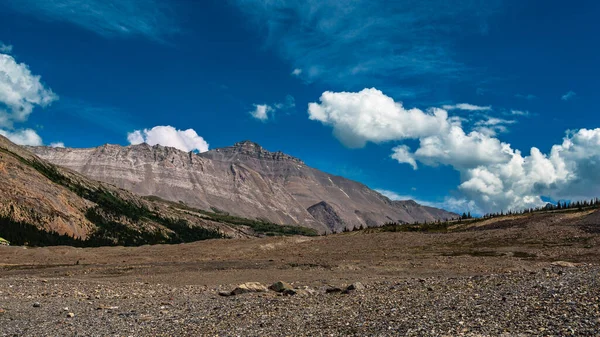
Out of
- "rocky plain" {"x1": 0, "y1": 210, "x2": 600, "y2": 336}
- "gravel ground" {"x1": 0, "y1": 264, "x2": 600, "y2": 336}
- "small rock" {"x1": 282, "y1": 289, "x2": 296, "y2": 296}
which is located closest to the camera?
"gravel ground" {"x1": 0, "y1": 264, "x2": 600, "y2": 336}

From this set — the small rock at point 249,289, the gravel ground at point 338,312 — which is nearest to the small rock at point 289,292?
the gravel ground at point 338,312

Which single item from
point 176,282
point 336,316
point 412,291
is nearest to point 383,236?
point 176,282

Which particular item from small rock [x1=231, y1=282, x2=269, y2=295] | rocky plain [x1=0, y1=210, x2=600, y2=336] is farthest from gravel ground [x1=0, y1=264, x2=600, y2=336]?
small rock [x1=231, y1=282, x2=269, y2=295]

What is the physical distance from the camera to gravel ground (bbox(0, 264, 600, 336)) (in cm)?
1584

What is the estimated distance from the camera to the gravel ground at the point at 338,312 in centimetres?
1584

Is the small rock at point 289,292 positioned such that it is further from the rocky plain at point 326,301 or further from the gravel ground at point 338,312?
the gravel ground at point 338,312

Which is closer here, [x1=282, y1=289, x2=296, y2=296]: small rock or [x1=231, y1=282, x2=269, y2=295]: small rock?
[x1=282, y1=289, x2=296, y2=296]: small rock

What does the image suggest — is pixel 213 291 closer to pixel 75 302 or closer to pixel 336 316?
pixel 75 302

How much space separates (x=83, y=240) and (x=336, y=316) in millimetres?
192973

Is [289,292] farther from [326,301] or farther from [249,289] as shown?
[326,301]

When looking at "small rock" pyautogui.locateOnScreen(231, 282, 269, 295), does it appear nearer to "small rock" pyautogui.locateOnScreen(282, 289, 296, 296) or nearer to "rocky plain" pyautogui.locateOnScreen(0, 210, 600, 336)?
"rocky plain" pyautogui.locateOnScreen(0, 210, 600, 336)

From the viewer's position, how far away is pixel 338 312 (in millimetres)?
20969

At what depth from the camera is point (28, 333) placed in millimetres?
19703

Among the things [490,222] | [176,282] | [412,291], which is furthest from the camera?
[490,222]
